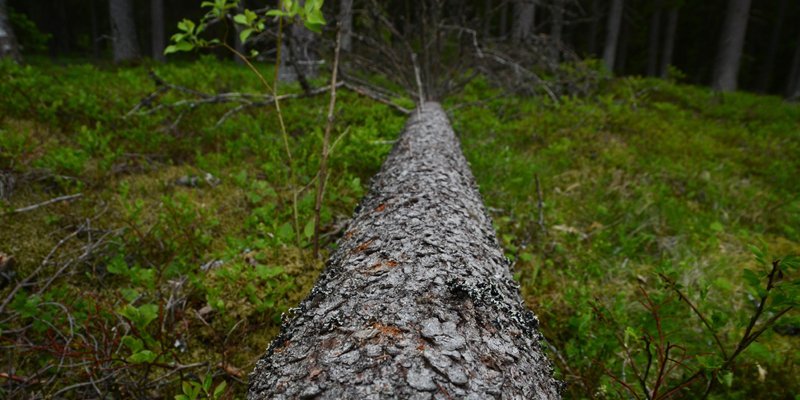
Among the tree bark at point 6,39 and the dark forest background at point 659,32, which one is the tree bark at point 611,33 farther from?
the tree bark at point 6,39

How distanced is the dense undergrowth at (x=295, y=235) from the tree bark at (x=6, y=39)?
1210mm

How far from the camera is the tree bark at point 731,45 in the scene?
12.0 m

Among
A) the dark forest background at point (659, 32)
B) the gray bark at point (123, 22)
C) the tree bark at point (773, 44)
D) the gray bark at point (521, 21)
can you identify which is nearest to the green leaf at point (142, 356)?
the gray bark at point (521, 21)

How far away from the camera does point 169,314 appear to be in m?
2.20

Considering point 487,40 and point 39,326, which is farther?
point 487,40

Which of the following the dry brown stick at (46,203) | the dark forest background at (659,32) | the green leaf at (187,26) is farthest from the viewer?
the dark forest background at (659,32)

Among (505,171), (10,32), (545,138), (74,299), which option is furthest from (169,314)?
(10,32)

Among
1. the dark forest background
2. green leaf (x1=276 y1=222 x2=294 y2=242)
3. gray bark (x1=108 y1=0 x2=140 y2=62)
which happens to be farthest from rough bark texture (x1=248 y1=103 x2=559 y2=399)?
the dark forest background

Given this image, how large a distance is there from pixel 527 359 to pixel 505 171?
10.8ft

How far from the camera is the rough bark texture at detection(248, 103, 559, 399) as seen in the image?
0.99 metres

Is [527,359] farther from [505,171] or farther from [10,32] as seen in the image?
[10,32]

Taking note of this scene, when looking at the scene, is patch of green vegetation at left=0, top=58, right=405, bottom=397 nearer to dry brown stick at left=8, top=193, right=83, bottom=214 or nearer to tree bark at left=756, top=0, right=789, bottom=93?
dry brown stick at left=8, top=193, right=83, bottom=214

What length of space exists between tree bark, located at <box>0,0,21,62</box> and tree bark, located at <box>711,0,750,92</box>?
18.0 m

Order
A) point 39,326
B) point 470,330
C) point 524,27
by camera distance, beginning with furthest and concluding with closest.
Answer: point 524,27, point 39,326, point 470,330
